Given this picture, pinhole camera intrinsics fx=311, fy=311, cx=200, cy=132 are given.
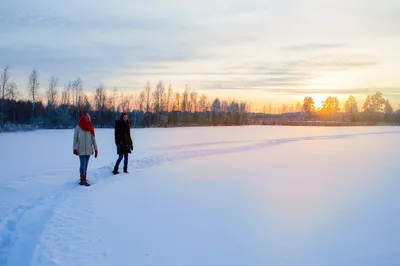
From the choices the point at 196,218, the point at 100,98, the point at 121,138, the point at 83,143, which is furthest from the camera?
the point at 100,98

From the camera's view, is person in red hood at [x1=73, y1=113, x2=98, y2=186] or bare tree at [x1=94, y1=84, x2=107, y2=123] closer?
person in red hood at [x1=73, y1=113, x2=98, y2=186]

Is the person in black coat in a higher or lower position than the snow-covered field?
higher

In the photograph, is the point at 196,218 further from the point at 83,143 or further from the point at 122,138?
the point at 122,138

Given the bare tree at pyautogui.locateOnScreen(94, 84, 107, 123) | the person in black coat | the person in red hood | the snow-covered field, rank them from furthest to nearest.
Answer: the bare tree at pyautogui.locateOnScreen(94, 84, 107, 123) < the person in black coat < the person in red hood < the snow-covered field

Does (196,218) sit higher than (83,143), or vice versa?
(83,143)

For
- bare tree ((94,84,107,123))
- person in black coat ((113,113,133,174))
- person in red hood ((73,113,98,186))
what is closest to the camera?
person in red hood ((73,113,98,186))

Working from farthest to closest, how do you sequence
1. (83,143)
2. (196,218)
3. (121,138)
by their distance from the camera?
(121,138), (83,143), (196,218)

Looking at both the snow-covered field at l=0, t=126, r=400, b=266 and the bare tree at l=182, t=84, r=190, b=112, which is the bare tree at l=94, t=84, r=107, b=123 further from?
the snow-covered field at l=0, t=126, r=400, b=266

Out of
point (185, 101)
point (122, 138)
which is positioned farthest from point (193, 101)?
point (122, 138)

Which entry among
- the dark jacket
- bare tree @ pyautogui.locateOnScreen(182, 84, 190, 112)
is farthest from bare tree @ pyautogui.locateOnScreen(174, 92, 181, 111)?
the dark jacket

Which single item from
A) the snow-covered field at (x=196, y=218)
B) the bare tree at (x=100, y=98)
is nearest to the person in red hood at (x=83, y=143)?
the snow-covered field at (x=196, y=218)

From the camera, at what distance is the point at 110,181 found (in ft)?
26.6

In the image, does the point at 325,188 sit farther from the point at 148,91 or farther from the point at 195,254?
the point at 148,91

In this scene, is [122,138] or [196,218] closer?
[196,218]
